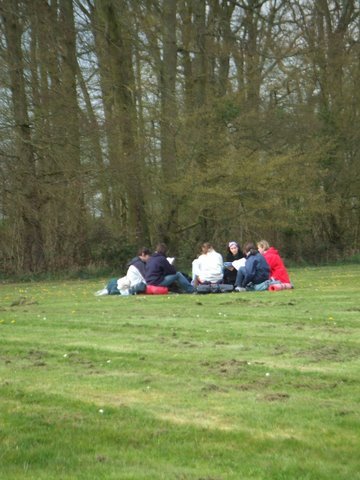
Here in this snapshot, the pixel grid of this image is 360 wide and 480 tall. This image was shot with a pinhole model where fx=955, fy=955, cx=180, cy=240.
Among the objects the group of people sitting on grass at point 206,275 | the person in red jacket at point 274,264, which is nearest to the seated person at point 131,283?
the group of people sitting on grass at point 206,275

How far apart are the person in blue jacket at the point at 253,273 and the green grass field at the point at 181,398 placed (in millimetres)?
6203

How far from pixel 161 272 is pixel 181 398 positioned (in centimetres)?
1350

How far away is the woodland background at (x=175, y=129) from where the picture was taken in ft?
97.9

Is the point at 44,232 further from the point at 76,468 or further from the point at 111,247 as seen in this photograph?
the point at 76,468

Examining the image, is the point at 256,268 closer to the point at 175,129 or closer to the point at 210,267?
the point at 210,267

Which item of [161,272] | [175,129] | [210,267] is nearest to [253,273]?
[210,267]

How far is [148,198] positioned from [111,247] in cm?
243

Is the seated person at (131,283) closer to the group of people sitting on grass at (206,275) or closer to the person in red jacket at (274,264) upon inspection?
the group of people sitting on grass at (206,275)

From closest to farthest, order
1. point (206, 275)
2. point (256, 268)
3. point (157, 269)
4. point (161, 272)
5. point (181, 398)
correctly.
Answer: point (181, 398) < point (256, 268) < point (157, 269) < point (161, 272) < point (206, 275)

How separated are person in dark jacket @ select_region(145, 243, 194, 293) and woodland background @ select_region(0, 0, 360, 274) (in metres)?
8.71

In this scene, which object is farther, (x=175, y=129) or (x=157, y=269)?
(x=175, y=129)

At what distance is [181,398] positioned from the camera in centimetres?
791

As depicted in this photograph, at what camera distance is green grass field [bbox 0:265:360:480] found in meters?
Result: 6.12

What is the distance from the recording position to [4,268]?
3042 centimetres
